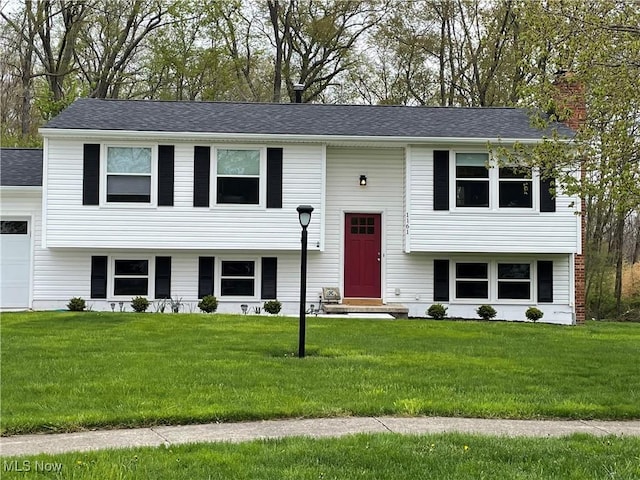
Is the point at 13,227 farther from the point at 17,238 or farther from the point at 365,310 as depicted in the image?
the point at 365,310

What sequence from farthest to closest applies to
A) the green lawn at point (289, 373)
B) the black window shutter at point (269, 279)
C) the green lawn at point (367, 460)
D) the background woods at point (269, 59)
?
the background woods at point (269, 59), the black window shutter at point (269, 279), the green lawn at point (289, 373), the green lawn at point (367, 460)

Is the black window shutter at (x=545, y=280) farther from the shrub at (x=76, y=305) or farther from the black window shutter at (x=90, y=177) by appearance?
the shrub at (x=76, y=305)

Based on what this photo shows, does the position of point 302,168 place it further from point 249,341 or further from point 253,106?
point 249,341

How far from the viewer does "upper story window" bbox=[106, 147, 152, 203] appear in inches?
640

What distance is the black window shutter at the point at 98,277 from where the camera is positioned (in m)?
16.5

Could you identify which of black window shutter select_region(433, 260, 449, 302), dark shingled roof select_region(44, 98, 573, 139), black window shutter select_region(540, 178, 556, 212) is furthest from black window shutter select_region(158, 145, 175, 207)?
black window shutter select_region(540, 178, 556, 212)

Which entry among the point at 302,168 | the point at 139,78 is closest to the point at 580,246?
the point at 302,168

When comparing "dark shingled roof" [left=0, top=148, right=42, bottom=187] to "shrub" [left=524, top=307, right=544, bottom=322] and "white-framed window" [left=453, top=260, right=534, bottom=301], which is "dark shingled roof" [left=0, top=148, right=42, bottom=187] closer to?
"white-framed window" [left=453, top=260, right=534, bottom=301]

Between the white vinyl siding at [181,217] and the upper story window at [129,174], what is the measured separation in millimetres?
289

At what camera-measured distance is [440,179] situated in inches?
655

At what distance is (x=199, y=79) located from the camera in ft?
104

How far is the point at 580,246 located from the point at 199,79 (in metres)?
21.1

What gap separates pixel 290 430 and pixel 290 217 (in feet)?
36.2

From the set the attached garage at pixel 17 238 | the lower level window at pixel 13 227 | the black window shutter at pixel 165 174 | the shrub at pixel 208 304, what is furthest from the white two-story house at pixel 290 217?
the shrub at pixel 208 304
